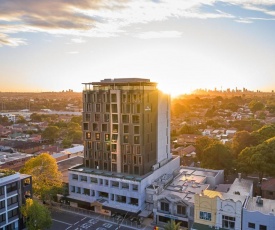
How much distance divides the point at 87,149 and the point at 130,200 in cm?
1745

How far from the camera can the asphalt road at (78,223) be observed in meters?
56.1

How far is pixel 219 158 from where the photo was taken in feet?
255

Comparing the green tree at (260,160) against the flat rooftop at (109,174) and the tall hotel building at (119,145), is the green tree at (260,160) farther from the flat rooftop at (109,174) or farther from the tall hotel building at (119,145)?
the flat rooftop at (109,174)

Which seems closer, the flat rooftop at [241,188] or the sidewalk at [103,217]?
the flat rooftop at [241,188]

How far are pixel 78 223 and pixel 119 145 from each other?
1891 cm

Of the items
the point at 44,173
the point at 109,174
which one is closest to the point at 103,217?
the point at 109,174

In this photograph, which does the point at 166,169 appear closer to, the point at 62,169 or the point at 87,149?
the point at 87,149

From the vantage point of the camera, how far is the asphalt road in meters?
56.1

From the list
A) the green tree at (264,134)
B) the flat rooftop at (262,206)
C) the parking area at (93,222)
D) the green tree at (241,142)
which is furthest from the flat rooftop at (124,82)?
the green tree at (264,134)

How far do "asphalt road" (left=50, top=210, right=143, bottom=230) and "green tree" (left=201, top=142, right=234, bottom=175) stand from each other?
33146 millimetres

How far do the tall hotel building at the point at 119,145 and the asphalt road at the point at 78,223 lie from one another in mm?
3700

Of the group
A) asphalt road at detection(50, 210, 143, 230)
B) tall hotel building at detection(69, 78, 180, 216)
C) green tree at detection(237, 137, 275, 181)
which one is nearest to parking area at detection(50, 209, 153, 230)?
asphalt road at detection(50, 210, 143, 230)

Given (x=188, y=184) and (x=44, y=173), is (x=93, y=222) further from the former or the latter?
(x=188, y=184)

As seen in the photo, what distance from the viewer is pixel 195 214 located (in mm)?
49719
